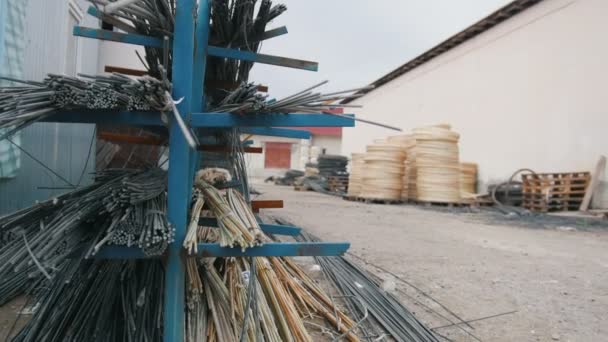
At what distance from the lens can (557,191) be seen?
8.57 m

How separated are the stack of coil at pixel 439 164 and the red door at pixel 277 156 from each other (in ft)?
63.0

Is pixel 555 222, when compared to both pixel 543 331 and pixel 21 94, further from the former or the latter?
pixel 21 94

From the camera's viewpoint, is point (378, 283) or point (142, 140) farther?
point (378, 283)

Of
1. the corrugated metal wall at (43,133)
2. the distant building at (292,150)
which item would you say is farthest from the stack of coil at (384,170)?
the distant building at (292,150)

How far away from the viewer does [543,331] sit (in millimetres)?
2521

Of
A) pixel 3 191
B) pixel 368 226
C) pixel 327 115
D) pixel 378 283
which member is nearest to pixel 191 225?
pixel 327 115

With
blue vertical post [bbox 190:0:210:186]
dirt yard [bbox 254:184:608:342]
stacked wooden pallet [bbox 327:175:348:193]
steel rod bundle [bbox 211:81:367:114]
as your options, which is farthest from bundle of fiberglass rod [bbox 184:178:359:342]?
stacked wooden pallet [bbox 327:175:348:193]

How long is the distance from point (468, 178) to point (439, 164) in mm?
2334

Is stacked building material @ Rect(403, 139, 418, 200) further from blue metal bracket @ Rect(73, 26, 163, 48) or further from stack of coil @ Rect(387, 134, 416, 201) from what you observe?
blue metal bracket @ Rect(73, 26, 163, 48)

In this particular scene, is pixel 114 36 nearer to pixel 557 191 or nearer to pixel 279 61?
pixel 279 61

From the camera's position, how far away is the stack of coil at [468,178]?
11.2m

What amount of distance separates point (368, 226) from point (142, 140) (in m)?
4.60

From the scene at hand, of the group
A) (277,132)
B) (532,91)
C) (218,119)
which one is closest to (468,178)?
(532,91)

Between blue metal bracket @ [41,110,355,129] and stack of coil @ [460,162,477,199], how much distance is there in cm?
1035
